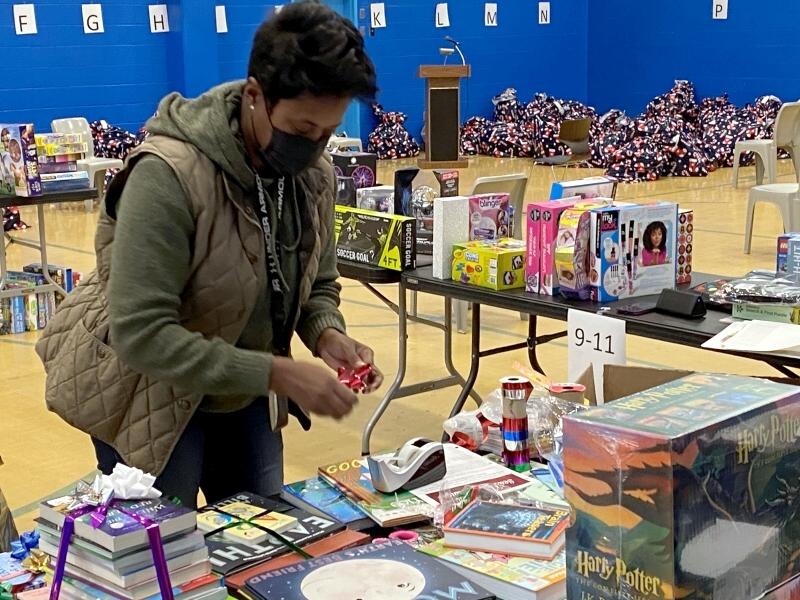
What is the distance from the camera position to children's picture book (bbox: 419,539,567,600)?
174 centimetres

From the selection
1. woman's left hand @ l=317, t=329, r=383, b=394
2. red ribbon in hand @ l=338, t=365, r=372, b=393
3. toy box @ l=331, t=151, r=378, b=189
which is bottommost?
red ribbon in hand @ l=338, t=365, r=372, b=393

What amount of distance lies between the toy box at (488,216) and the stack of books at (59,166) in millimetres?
3424

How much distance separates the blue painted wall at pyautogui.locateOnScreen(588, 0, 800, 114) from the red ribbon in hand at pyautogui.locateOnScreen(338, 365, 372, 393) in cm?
1299

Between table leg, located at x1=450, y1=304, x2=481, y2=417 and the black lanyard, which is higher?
the black lanyard

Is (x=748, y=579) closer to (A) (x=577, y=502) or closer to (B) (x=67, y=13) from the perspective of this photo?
(A) (x=577, y=502)

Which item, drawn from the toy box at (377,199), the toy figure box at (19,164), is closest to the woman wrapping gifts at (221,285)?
the toy box at (377,199)

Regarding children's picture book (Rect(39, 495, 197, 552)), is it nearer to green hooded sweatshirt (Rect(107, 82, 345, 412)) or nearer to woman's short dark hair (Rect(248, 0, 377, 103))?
green hooded sweatshirt (Rect(107, 82, 345, 412))

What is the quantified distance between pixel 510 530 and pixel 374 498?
1.16 feet

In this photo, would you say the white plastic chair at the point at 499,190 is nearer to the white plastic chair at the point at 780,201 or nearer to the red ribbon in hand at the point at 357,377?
the white plastic chair at the point at 780,201

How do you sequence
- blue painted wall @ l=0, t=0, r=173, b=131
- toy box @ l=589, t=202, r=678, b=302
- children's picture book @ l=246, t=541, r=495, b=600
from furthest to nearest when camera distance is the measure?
blue painted wall @ l=0, t=0, r=173, b=131
toy box @ l=589, t=202, r=678, b=302
children's picture book @ l=246, t=541, r=495, b=600

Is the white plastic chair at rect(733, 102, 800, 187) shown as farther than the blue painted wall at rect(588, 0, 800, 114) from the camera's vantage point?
No

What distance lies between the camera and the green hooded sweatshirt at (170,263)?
73.7 inches

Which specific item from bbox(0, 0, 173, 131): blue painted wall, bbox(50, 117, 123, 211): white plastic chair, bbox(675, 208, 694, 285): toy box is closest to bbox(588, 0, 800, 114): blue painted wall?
bbox(0, 0, 173, 131): blue painted wall

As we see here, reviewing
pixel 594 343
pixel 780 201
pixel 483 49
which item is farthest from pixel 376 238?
pixel 483 49
